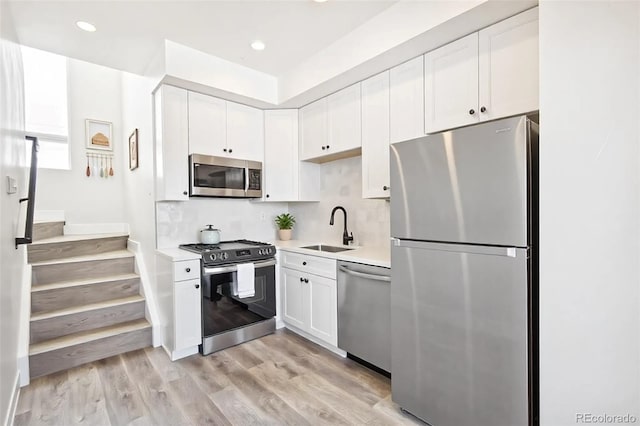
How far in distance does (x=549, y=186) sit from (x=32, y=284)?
13.5 ft

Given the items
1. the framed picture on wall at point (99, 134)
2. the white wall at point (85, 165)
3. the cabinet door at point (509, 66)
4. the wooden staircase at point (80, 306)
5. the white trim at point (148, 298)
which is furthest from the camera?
the framed picture on wall at point (99, 134)

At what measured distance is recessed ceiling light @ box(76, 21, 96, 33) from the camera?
2336mm

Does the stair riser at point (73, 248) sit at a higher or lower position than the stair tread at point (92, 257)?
higher

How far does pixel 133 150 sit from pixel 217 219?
1372 mm

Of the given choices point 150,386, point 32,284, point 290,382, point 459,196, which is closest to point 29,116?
point 32,284

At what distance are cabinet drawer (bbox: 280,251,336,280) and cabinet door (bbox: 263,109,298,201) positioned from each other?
2.44 feet

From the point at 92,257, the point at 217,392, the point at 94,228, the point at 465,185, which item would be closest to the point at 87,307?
the point at 92,257

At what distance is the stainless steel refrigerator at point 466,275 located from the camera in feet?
4.61

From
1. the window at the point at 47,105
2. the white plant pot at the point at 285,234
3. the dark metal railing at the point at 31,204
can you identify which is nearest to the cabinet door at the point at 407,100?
the white plant pot at the point at 285,234

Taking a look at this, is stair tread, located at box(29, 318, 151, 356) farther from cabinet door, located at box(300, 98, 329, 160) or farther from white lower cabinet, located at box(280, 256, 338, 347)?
cabinet door, located at box(300, 98, 329, 160)

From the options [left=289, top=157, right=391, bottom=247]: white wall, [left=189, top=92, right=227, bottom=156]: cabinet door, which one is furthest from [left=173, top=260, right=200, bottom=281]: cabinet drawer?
[left=289, top=157, right=391, bottom=247]: white wall

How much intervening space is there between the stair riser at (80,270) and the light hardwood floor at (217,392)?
102 centimetres

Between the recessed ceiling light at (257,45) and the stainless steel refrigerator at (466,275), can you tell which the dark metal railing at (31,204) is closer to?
the recessed ceiling light at (257,45)

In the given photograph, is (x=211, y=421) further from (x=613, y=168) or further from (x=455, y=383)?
(x=613, y=168)
